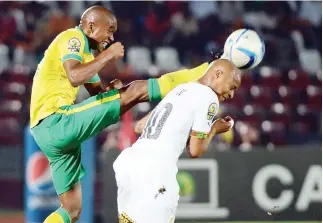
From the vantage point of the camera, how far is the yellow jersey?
7078 mm

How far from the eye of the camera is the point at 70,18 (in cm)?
1470

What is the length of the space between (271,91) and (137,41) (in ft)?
7.73

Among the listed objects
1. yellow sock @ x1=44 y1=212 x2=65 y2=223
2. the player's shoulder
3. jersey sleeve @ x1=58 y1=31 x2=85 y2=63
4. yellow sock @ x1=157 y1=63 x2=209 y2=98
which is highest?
the player's shoulder

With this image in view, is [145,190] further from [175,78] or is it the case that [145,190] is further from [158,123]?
[175,78]

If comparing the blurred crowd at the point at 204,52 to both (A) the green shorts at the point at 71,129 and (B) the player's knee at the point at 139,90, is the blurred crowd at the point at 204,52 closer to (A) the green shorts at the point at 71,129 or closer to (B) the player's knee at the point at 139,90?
(A) the green shorts at the point at 71,129

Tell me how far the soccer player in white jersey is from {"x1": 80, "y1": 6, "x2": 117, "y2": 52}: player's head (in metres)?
1.11

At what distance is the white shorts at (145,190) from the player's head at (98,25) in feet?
4.69

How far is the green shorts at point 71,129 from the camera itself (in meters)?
6.89

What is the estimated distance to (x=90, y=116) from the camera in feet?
22.7

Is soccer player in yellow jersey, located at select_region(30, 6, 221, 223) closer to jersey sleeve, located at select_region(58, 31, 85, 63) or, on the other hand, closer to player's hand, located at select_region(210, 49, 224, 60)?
jersey sleeve, located at select_region(58, 31, 85, 63)

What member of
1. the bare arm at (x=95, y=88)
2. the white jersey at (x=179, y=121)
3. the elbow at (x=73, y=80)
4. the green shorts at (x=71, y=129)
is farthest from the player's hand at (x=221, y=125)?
the bare arm at (x=95, y=88)

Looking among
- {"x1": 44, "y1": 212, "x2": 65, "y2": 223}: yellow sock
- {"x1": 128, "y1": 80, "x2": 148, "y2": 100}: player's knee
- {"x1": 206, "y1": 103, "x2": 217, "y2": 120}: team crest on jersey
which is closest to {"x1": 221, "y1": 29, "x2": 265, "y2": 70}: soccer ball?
{"x1": 128, "y1": 80, "x2": 148, "y2": 100}: player's knee

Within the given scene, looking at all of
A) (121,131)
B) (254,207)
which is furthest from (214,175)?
(121,131)

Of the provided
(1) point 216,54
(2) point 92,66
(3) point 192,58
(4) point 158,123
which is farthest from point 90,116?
(3) point 192,58
